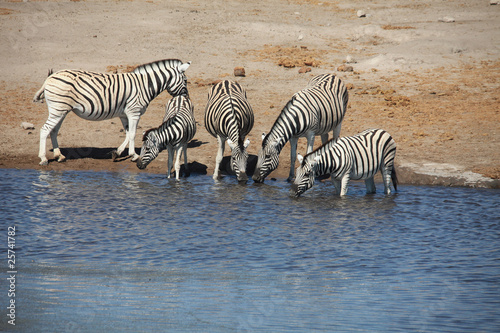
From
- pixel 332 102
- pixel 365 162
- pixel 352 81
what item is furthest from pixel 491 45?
pixel 365 162

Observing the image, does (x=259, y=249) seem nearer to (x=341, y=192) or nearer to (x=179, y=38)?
(x=341, y=192)

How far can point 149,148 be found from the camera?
12.6 m

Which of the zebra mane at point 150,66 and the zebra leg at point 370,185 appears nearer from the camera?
the zebra leg at point 370,185

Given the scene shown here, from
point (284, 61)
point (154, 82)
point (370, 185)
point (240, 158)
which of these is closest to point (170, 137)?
point (240, 158)

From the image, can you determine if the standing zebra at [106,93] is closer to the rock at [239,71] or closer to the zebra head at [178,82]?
the zebra head at [178,82]

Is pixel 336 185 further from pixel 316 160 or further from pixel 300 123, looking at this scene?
pixel 300 123

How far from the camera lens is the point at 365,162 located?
436 inches

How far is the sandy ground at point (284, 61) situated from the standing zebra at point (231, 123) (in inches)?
30.9

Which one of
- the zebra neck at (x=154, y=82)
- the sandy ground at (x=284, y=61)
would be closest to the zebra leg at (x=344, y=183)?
the sandy ground at (x=284, y=61)

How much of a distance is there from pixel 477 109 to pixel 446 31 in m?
7.37

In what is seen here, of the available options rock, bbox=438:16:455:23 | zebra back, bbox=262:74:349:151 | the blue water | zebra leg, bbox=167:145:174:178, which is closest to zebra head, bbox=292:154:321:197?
the blue water

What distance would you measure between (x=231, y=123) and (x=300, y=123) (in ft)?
4.26

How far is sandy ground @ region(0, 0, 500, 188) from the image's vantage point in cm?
1405

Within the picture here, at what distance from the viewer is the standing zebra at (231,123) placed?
40.3 feet
